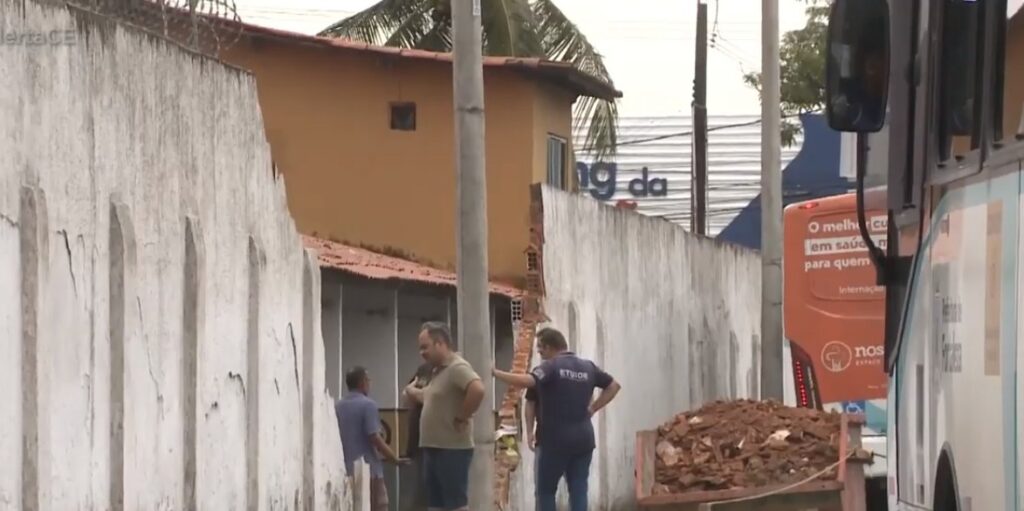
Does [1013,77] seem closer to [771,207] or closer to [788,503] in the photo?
[788,503]

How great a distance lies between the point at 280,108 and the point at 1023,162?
19.3 metres

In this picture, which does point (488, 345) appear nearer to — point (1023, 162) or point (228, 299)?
point (228, 299)

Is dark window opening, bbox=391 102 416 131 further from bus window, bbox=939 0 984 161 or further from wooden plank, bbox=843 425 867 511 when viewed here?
bus window, bbox=939 0 984 161

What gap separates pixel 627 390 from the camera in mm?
22031

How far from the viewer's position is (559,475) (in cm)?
1534

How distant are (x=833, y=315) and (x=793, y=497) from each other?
16.9ft

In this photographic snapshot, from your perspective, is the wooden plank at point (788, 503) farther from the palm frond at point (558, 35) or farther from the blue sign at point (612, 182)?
the blue sign at point (612, 182)

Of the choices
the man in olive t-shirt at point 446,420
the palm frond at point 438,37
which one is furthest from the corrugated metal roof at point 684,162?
the man in olive t-shirt at point 446,420

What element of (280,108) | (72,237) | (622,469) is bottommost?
(622,469)

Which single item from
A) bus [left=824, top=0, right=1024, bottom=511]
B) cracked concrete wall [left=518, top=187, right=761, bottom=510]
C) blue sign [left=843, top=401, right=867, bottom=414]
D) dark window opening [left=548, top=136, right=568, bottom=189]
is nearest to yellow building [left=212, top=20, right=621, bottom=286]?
dark window opening [left=548, top=136, right=568, bottom=189]

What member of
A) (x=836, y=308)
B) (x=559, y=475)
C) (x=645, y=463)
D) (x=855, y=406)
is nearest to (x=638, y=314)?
(x=836, y=308)

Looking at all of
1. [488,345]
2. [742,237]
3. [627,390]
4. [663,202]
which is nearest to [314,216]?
[627,390]

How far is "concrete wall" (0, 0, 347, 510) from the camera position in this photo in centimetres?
936

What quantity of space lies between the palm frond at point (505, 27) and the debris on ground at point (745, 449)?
1471 cm
